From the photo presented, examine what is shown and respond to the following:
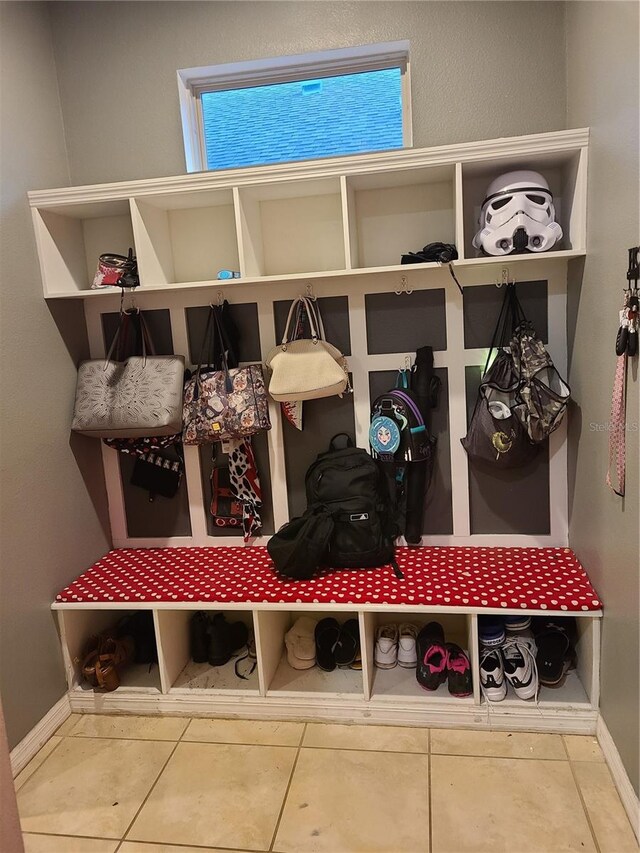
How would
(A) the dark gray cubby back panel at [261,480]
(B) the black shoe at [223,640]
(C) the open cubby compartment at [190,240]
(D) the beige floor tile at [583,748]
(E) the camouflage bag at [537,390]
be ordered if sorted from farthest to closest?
(A) the dark gray cubby back panel at [261,480]
(B) the black shoe at [223,640]
(C) the open cubby compartment at [190,240]
(E) the camouflage bag at [537,390]
(D) the beige floor tile at [583,748]

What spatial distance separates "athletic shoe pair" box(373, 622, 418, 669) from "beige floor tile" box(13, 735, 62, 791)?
1.24 metres

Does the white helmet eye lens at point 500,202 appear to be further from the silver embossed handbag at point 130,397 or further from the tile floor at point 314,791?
the tile floor at point 314,791

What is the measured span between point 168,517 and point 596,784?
1900 millimetres

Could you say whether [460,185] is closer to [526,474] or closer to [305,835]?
[526,474]

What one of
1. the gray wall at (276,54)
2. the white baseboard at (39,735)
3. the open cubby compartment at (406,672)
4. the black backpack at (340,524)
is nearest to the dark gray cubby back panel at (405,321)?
the black backpack at (340,524)

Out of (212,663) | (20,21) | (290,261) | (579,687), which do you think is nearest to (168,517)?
Result: (212,663)

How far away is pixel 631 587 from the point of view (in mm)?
1771

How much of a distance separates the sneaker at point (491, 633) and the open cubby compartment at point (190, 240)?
1727 mm

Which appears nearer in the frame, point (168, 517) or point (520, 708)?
point (520, 708)

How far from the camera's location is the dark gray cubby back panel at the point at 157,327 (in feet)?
8.68

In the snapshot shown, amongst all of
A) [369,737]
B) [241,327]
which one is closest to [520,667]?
[369,737]

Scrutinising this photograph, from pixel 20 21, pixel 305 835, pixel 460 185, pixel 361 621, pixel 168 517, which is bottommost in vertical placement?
pixel 305 835

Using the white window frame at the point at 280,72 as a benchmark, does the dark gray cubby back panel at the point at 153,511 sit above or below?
below

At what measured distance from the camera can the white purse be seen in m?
2.39
